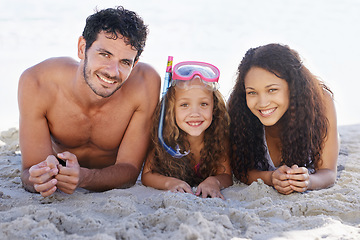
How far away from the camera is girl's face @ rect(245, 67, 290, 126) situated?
310cm

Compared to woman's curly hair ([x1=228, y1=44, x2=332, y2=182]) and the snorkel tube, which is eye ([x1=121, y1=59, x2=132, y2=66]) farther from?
woman's curly hair ([x1=228, y1=44, x2=332, y2=182])

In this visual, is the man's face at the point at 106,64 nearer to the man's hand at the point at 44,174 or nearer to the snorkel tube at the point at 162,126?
the snorkel tube at the point at 162,126

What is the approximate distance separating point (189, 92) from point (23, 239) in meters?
1.80

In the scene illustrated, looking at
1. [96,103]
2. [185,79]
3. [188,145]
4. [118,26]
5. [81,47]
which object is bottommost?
[188,145]

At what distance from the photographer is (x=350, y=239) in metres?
1.95

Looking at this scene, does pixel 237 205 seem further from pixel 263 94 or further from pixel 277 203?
pixel 263 94

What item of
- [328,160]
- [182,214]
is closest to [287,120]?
[328,160]

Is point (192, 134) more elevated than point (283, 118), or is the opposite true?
point (283, 118)

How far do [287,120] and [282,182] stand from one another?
630 millimetres

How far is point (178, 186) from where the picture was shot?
9.80 ft

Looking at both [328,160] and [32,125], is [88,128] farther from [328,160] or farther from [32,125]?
[328,160]

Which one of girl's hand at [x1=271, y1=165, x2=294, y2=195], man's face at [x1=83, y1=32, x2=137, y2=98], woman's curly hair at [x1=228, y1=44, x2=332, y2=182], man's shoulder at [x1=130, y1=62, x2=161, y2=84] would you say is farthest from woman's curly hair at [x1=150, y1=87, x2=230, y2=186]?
girl's hand at [x1=271, y1=165, x2=294, y2=195]

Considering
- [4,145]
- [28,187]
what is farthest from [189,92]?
[4,145]

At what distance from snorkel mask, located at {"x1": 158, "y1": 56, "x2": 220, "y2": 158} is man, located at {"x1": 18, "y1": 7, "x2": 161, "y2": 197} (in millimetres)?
159
